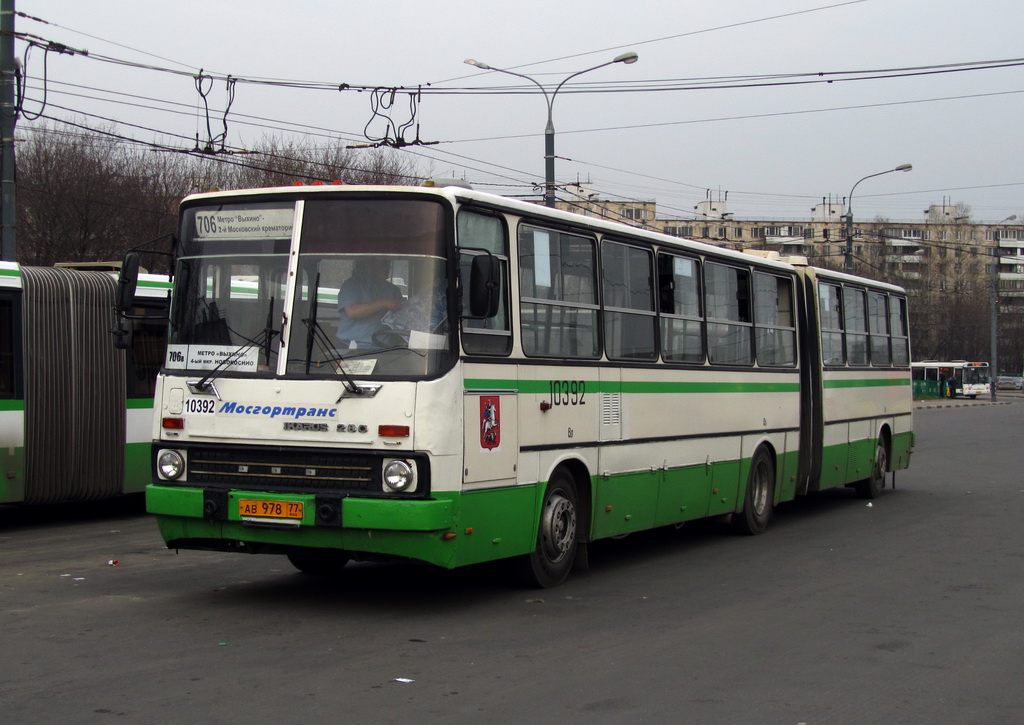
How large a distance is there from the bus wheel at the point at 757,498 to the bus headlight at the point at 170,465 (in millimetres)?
6907

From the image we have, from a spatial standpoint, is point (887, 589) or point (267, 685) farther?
point (887, 589)

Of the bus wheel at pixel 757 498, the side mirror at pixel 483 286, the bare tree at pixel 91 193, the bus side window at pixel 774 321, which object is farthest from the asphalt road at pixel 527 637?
the bare tree at pixel 91 193

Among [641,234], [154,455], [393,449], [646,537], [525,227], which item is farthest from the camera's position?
[646,537]

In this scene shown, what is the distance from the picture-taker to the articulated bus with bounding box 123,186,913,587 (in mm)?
8148

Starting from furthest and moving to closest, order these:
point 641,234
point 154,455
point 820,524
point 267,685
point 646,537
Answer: point 820,524
point 646,537
point 641,234
point 154,455
point 267,685

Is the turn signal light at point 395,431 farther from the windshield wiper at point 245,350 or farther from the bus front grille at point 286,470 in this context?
the windshield wiper at point 245,350

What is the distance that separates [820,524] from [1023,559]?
3.37 m

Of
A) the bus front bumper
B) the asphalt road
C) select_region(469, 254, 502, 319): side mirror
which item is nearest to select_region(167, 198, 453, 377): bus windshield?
select_region(469, 254, 502, 319): side mirror

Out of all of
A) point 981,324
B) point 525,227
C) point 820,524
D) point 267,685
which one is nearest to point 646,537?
point 820,524

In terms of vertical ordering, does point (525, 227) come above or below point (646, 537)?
above

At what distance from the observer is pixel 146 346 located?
50.2 feet

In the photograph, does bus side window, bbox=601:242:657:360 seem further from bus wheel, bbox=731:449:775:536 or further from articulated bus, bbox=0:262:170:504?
articulated bus, bbox=0:262:170:504

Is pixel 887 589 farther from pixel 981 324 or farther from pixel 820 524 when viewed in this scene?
pixel 981 324

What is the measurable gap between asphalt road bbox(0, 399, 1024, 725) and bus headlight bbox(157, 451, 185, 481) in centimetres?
96
